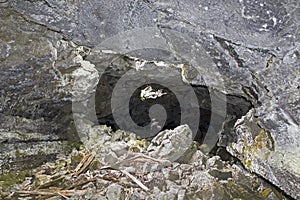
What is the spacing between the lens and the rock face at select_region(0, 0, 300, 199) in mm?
943

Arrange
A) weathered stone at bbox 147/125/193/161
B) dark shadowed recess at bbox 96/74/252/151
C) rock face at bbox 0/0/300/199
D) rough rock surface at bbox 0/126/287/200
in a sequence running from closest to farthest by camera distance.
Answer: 1. rock face at bbox 0/0/300/199
2. rough rock surface at bbox 0/126/287/200
3. weathered stone at bbox 147/125/193/161
4. dark shadowed recess at bbox 96/74/252/151

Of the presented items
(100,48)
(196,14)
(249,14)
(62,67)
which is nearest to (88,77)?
(62,67)

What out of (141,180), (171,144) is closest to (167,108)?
(171,144)

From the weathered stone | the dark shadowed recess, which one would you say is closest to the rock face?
the dark shadowed recess

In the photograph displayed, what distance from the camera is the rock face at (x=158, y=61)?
943mm

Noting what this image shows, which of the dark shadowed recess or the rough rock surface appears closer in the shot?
the rough rock surface

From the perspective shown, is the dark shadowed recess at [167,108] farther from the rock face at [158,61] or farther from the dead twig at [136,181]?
the dead twig at [136,181]

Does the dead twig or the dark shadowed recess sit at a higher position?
the dark shadowed recess

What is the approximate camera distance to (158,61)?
1.25m

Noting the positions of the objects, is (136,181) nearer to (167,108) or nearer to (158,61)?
(158,61)

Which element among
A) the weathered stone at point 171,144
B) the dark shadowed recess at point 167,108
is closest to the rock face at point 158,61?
the dark shadowed recess at point 167,108

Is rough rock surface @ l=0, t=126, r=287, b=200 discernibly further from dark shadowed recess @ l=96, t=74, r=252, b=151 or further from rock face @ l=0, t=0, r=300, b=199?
dark shadowed recess @ l=96, t=74, r=252, b=151

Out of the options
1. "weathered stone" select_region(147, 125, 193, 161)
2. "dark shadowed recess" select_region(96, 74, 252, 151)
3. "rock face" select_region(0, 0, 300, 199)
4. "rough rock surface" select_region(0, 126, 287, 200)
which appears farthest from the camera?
"dark shadowed recess" select_region(96, 74, 252, 151)

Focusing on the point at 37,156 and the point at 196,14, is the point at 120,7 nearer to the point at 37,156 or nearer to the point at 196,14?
the point at 196,14
